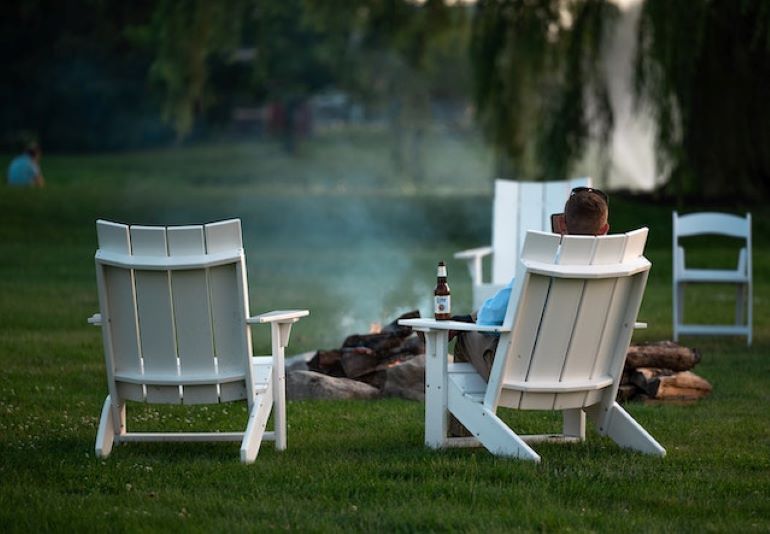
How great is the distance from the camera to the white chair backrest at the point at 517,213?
10.7m

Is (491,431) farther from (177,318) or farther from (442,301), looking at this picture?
(177,318)

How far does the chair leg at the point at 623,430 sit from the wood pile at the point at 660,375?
156 centimetres

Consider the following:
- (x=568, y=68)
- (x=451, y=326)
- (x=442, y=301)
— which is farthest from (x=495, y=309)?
(x=568, y=68)

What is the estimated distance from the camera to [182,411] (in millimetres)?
7145

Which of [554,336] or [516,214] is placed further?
[516,214]

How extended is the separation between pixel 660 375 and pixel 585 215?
6.81ft

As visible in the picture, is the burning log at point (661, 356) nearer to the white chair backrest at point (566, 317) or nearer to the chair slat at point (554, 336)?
the white chair backrest at point (566, 317)

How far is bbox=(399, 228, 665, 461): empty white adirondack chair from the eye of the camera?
18.0 ft

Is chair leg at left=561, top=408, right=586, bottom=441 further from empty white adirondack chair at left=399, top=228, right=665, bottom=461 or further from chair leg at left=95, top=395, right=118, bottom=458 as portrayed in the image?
chair leg at left=95, top=395, right=118, bottom=458

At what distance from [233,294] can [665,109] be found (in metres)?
10.5

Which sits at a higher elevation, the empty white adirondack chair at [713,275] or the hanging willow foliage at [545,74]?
the hanging willow foliage at [545,74]

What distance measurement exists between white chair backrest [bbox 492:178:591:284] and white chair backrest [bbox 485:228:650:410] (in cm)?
478

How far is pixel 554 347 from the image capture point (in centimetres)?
563

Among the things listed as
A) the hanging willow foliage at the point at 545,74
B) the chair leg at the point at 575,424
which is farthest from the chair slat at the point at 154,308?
the hanging willow foliage at the point at 545,74
